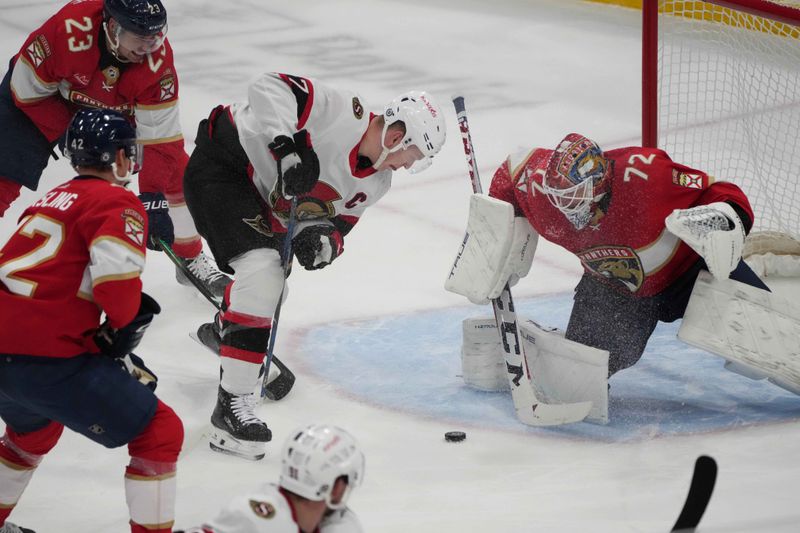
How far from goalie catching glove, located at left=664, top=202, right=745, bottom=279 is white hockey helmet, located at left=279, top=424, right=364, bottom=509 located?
64.8 inches

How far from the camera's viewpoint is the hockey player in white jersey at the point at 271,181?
340cm

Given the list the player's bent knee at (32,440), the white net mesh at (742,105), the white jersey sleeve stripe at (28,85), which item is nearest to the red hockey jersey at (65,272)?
the player's bent knee at (32,440)

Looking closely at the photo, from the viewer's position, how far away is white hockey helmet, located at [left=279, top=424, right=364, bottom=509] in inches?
77.9

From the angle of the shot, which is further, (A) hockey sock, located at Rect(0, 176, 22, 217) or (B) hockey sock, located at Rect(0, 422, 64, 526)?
(A) hockey sock, located at Rect(0, 176, 22, 217)

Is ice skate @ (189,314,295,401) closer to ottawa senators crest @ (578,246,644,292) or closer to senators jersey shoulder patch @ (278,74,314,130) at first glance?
senators jersey shoulder patch @ (278,74,314,130)

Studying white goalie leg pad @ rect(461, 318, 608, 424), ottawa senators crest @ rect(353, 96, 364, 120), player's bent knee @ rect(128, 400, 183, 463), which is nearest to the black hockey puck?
white goalie leg pad @ rect(461, 318, 608, 424)

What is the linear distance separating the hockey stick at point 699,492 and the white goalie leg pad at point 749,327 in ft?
3.69

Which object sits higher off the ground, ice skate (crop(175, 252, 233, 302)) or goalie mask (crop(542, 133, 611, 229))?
goalie mask (crop(542, 133, 611, 229))

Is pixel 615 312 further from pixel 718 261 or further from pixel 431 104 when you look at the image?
pixel 431 104

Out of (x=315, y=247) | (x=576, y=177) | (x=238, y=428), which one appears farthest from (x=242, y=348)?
(x=576, y=177)

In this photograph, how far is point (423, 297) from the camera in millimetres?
4676

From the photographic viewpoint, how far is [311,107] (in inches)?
137

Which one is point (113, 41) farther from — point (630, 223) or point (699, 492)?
point (699, 492)

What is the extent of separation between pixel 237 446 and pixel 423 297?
4.54ft
